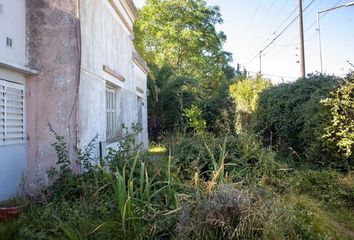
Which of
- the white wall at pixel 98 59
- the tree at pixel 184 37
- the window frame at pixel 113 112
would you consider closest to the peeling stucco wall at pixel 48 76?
the white wall at pixel 98 59

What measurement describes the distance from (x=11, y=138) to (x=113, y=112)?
416cm

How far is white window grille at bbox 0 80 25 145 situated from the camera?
18.0ft

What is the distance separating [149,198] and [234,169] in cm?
250

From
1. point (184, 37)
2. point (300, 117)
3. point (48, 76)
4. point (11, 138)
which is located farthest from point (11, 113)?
point (184, 37)

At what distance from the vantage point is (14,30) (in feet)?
18.9

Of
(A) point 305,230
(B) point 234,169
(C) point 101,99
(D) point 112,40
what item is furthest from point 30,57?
(A) point 305,230

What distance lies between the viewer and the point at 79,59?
5992 mm

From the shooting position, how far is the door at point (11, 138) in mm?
5469

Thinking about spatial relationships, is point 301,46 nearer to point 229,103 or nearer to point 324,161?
point 229,103

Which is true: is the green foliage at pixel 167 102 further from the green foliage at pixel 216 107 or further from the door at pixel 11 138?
the door at pixel 11 138

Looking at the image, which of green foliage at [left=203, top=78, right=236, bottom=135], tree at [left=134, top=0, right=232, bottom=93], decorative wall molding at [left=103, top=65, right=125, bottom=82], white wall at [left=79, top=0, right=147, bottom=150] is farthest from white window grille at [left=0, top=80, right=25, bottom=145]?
tree at [left=134, top=0, right=232, bottom=93]

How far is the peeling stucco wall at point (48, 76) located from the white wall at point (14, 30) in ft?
0.46

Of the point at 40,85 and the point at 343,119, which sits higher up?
the point at 40,85

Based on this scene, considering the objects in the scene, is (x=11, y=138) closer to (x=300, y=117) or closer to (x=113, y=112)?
(x=113, y=112)
